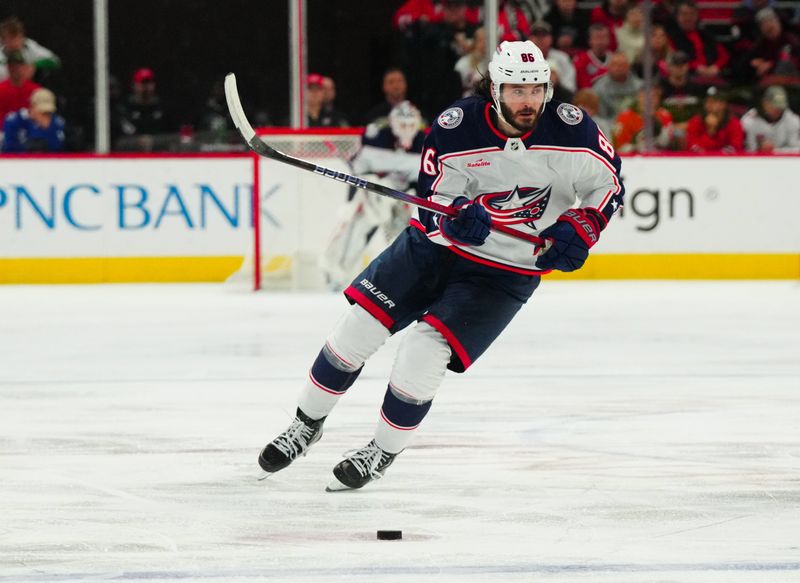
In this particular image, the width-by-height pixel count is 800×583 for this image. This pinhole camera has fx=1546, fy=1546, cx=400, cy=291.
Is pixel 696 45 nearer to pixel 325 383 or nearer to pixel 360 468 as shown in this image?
pixel 325 383

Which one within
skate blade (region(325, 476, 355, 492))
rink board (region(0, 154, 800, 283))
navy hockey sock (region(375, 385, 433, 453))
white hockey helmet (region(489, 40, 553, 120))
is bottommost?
rink board (region(0, 154, 800, 283))

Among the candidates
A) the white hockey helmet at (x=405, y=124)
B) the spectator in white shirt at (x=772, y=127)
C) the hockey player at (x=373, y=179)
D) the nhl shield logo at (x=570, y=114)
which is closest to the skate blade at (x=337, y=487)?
the nhl shield logo at (x=570, y=114)

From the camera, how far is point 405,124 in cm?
826

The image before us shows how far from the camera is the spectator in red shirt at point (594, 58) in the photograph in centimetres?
898

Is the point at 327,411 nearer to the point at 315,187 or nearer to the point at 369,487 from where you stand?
the point at 369,487

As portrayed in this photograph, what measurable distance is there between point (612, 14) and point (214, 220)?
8.52 ft

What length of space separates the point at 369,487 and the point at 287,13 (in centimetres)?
581

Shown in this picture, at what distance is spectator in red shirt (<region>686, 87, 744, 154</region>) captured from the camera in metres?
8.78

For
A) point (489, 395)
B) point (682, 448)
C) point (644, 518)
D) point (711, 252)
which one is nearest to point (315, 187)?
point (711, 252)

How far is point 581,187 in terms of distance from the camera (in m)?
3.43

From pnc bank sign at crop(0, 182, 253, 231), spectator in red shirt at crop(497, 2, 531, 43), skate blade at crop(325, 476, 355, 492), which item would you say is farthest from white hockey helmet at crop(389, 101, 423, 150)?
skate blade at crop(325, 476, 355, 492)

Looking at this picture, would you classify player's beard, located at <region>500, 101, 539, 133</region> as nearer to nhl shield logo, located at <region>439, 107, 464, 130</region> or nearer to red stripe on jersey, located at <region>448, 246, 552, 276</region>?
nhl shield logo, located at <region>439, 107, 464, 130</region>

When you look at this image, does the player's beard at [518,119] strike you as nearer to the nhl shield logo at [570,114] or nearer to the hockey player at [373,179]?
the nhl shield logo at [570,114]

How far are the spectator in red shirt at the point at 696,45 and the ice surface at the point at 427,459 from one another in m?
2.64
